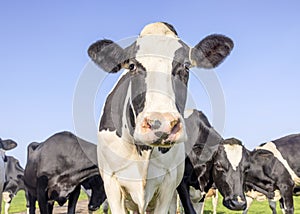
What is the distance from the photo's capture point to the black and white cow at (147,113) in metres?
3.48

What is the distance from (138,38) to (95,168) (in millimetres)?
4130

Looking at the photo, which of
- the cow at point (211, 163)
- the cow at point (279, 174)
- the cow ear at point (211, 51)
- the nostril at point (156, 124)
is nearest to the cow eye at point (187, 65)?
the cow ear at point (211, 51)

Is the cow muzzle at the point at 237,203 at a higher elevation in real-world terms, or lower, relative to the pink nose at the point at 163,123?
lower

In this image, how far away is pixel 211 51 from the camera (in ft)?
15.8

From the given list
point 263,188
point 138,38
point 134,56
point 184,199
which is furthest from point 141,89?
point 263,188

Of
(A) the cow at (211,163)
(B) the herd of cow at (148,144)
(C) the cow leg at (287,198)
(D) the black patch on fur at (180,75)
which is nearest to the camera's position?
(B) the herd of cow at (148,144)

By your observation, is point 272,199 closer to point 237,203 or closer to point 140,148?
point 237,203

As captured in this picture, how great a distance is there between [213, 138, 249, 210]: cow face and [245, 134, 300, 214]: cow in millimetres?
3822

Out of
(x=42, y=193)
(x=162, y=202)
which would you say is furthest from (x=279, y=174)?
(x=162, y=202)

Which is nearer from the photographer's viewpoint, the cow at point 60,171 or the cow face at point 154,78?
the cow face at point 154,78

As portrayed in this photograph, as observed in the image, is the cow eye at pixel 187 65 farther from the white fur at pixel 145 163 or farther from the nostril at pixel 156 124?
the nostril at pixel 156 124

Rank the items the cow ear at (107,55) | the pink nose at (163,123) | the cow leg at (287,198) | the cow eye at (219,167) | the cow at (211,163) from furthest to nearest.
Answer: the cow leg at (287,198) < the cow eye at (219,167) < the cow at (211,163) < the cow ear at (107,55) < the pink nose at (163,123)

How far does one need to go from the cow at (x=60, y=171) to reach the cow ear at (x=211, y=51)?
10.6 ft

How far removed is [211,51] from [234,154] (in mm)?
3996
